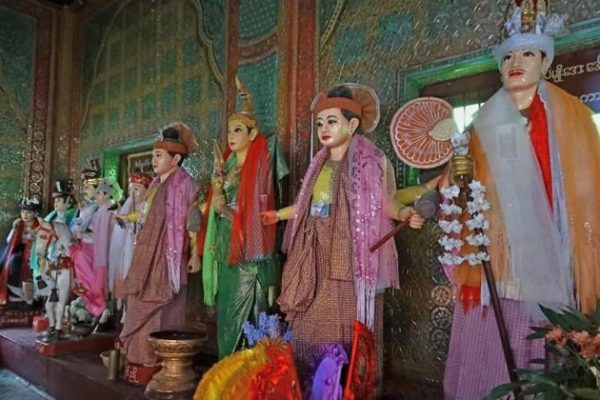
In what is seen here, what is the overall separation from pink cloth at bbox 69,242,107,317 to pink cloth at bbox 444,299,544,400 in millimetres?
2801

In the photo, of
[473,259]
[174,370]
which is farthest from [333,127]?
[174,370]

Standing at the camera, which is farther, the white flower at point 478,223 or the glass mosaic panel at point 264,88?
the glass mosaic panel at point 264,88

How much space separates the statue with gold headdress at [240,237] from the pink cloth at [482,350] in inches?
42.1

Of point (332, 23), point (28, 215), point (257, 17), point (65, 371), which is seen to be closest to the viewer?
point (332, 23)

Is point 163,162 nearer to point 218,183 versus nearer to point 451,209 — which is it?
point 218,183

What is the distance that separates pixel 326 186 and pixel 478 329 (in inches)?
36.1

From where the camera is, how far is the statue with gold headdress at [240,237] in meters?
2.70

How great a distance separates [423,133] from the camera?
2229 millimetres

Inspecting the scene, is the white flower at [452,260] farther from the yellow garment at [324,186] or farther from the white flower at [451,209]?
the yellow garment at [324,186]

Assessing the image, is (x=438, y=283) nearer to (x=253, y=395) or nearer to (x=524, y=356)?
(x=524, y=356)

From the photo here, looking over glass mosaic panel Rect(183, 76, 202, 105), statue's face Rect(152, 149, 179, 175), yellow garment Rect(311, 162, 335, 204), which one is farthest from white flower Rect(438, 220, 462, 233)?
glass mosaic panel Rect(183, 76, 202, 105)

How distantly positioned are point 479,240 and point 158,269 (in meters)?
1.90

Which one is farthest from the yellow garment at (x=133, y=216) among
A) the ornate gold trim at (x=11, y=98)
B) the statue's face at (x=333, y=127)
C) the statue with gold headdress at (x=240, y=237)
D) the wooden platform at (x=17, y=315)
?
the ornate gold trim at (x=11, y=98)

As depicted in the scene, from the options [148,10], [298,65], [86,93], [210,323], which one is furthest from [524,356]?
[86,93]
